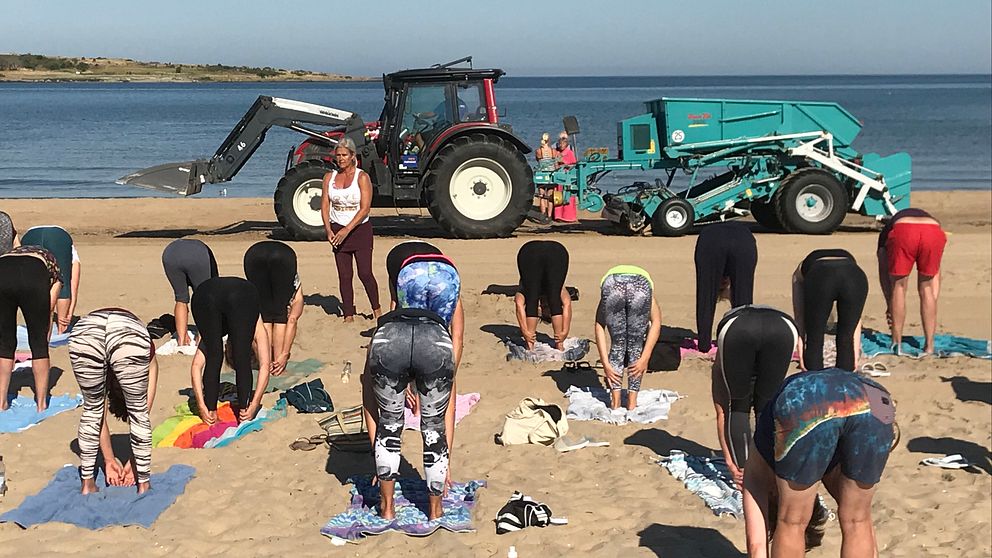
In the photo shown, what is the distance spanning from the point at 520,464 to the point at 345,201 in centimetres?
361

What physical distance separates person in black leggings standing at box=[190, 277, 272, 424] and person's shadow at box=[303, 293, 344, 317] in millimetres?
3328

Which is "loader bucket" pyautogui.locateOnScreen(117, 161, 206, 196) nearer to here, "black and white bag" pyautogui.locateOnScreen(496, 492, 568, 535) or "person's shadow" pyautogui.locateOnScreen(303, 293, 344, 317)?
"person's shadow" pyautogui.locateOnScreen(303, 293, 344, 317)

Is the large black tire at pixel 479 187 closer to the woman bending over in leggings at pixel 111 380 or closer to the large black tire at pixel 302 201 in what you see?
the large black tire at pixel 302 201

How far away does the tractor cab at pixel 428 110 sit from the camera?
14.7 m

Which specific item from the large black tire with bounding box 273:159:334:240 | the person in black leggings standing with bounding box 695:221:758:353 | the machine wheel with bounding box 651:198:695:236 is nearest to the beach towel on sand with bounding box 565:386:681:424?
the person in black leggings standing with bounding box 695:221:758:353

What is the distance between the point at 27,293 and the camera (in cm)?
725

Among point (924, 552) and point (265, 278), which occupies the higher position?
point (265, 278)

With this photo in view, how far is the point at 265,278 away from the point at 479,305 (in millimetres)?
3156

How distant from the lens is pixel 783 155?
15.4 meters

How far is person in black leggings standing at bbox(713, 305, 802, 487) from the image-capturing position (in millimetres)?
5613

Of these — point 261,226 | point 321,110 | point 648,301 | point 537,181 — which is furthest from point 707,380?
point 261,226

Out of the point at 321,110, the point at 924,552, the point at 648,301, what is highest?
the point at 321,110

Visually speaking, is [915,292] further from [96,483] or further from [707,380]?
[96,483]

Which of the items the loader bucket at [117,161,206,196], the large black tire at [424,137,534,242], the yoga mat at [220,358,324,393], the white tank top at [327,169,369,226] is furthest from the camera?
the loader bucket at [117,161,206,196]
